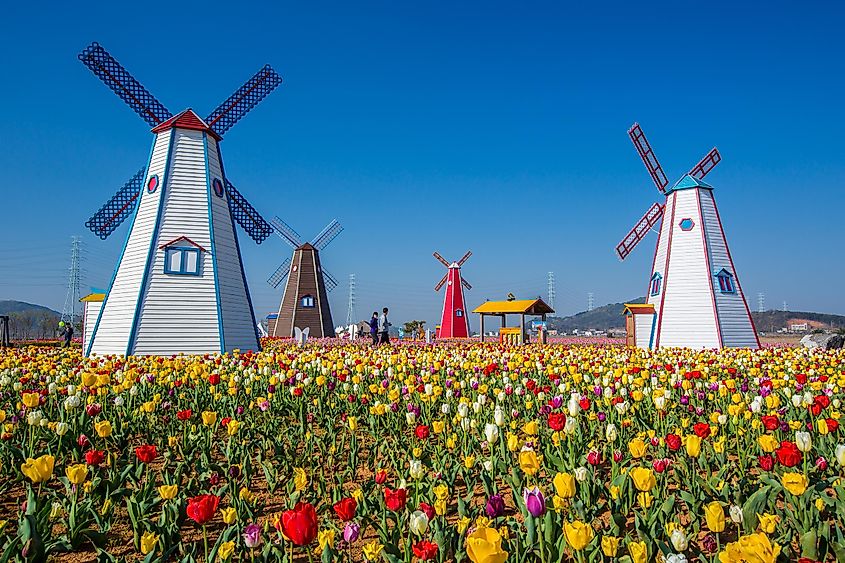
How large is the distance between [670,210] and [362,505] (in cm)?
2288

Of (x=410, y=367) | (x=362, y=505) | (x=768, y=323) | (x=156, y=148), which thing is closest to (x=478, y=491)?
(x=362, y=505)

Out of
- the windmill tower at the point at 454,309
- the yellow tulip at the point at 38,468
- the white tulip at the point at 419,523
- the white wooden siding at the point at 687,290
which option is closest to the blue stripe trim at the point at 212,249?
the yellow tulip at the point at 38,468

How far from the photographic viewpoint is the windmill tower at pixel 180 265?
17.0m

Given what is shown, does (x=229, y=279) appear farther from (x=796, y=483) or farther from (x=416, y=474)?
(x=796, y=483)

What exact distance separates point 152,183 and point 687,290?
18.8m

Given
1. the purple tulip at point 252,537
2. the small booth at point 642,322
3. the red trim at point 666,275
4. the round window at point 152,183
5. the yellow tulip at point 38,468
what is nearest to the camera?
the purple tulip at point 252,537

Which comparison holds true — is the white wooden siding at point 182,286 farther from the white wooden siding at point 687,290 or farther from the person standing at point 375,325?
the white wooden siding at point 687,290

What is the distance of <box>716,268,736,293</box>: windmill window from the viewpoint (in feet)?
73.8

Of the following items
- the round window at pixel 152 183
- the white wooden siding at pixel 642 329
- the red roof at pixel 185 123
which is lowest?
the white wooden siding at pixel 642 329

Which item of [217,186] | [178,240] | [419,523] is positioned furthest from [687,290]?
[419,523]

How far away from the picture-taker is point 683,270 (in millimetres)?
22859

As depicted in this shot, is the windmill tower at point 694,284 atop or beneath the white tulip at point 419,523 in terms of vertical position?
atop

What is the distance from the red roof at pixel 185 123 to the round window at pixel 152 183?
157cm

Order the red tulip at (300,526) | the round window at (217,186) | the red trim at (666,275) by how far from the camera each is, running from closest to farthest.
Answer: the red tulip at (300,526)
the round window at (217,186)
the red trim at (666,275)
